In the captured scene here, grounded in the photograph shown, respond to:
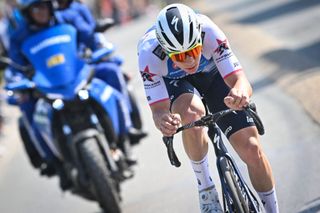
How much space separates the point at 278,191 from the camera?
7359 mm

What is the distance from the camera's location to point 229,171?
5.59m

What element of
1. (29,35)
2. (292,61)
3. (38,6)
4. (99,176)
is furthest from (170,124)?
(292,61)

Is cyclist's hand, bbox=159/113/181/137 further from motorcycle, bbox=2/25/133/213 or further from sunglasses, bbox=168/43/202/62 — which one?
motorcycle, bbox=2/25/133/213

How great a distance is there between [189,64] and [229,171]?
868 mm

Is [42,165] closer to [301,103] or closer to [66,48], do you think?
[66,48]

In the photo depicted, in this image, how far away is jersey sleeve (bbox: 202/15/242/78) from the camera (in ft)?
18.9

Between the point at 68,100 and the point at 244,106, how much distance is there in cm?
301

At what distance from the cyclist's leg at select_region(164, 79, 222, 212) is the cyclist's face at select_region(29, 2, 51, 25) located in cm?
269

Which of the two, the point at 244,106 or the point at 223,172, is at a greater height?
the point at 244,106

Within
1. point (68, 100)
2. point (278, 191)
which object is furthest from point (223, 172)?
point (68, 100)

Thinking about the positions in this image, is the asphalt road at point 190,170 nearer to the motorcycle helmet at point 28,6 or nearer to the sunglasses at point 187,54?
the sunglasses at point 187,54

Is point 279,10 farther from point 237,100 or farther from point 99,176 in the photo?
point 237,100

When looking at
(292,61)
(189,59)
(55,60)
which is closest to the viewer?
(189,59)

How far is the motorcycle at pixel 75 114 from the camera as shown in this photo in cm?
762
